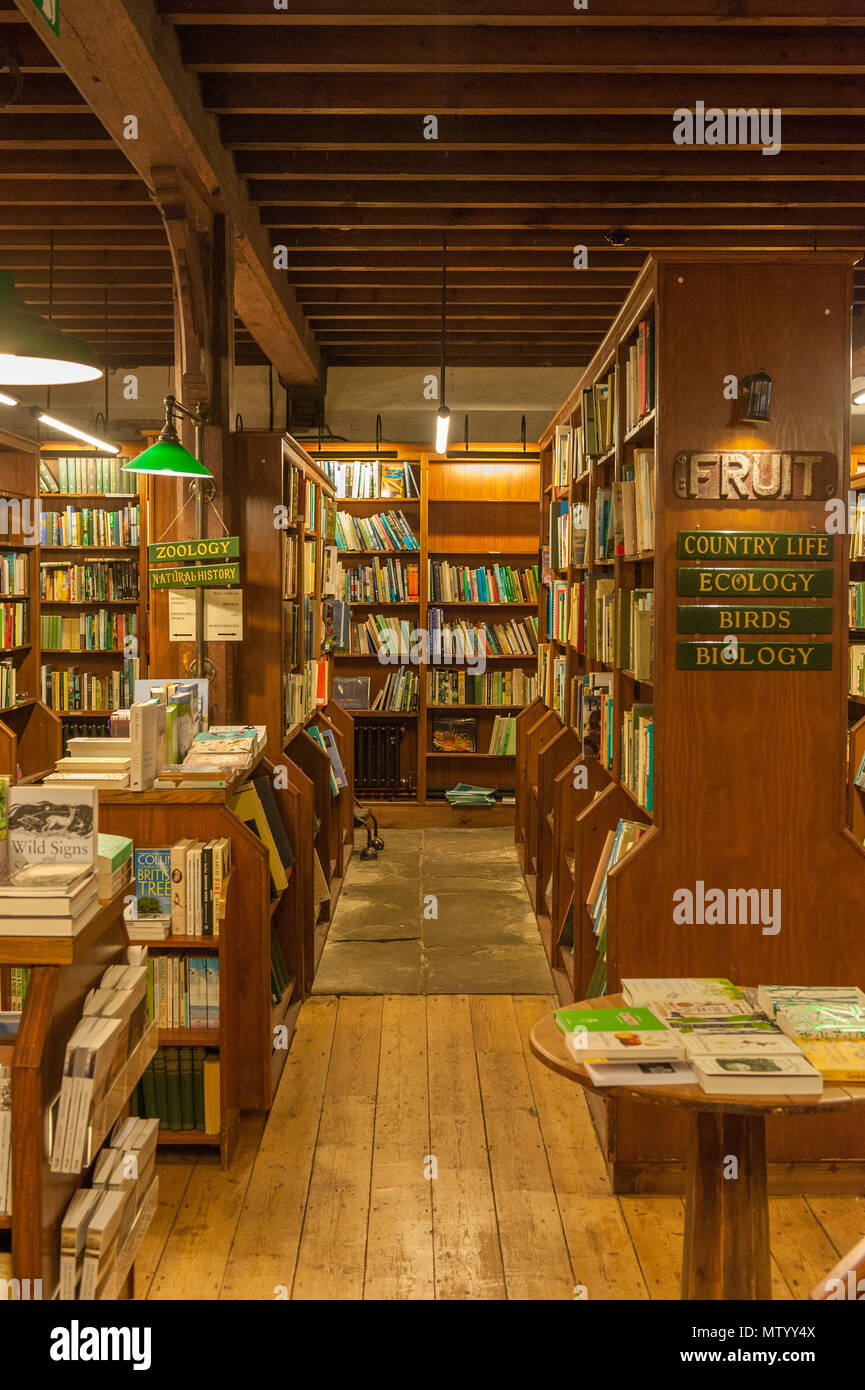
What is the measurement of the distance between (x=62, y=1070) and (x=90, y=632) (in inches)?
242

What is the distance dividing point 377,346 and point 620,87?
4.15 m

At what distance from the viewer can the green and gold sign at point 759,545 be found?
3.00 m

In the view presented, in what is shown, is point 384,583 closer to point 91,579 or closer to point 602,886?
point 91,579

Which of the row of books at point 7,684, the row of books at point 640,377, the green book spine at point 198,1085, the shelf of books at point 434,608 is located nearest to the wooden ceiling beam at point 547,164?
the row of books at point 640,377

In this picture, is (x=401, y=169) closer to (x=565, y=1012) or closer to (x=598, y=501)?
(x=598, y=501)

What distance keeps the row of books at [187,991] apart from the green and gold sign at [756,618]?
5.59 ft

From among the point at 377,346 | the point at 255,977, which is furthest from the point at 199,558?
the point at 377,346

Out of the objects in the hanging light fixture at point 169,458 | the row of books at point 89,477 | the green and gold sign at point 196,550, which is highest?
the row of books at point 89,477

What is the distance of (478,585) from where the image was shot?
8.13 m

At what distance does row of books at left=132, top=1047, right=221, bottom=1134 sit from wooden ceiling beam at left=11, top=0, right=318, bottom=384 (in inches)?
103

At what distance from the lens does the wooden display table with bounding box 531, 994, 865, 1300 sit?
185 cm

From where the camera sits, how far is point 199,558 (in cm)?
378

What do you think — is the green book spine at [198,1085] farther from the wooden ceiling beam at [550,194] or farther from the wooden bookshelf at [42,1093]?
the wooden ceiling beam at [550,194]

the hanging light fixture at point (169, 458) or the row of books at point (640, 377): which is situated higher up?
the row of books at point (640, 377)
